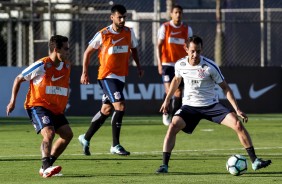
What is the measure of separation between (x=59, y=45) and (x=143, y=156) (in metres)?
3.03

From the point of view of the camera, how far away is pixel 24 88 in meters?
24.8

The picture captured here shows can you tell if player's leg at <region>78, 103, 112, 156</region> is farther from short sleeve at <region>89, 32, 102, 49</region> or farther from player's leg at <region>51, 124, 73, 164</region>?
player's leg at <region>51, 124, 73, 164</region>

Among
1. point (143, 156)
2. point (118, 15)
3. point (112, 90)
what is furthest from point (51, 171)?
point (118, 15)

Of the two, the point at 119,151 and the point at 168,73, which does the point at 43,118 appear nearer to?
the point at 119,151

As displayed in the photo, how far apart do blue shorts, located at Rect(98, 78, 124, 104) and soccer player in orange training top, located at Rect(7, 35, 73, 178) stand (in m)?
2.69

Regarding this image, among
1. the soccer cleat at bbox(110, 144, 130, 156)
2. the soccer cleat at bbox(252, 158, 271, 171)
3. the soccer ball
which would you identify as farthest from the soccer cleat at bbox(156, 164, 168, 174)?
the soccer cleat at bbox(110, 144, 130, 156)

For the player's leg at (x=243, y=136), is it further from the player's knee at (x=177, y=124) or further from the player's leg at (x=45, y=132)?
the player's leg at (x=45, y=132)

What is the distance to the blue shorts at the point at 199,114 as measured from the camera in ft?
42.1

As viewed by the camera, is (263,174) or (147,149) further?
(147,149)

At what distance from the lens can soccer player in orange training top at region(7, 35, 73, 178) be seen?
12547 mm

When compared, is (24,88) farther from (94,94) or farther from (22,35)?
(22,35)

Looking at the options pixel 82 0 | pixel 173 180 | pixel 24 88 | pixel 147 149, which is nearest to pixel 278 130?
pixel 147 149

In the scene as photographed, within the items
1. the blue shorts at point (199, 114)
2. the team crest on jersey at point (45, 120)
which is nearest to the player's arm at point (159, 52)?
the blue shorts at point (199, 114)

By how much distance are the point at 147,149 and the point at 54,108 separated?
3.67 metres
